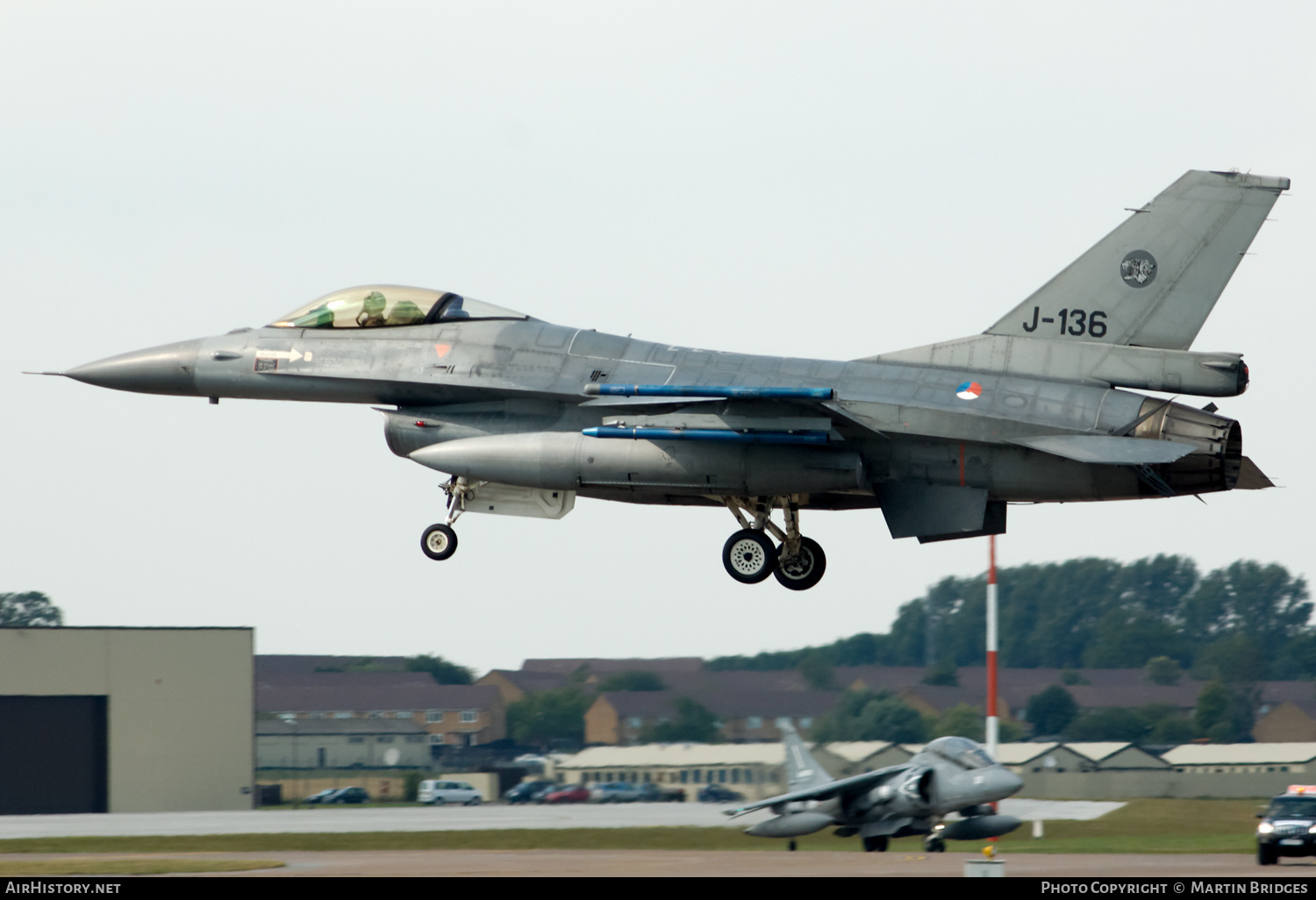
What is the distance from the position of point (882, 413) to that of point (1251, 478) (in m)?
4.71

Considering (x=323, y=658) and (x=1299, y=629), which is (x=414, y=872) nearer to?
(x=323, y=658)

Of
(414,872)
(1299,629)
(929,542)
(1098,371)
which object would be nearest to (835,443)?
(929,542)

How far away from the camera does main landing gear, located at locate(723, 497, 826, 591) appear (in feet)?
69.2

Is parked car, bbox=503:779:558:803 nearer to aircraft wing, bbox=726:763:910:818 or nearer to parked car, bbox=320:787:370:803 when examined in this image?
parked car, bbox=320:787:370:803

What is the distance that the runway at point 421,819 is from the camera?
43.6m

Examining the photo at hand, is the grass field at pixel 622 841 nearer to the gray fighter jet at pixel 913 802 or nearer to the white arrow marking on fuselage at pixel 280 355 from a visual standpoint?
the gray fighter jet at pixel 913 802

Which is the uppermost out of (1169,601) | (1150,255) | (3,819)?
(1150,255)

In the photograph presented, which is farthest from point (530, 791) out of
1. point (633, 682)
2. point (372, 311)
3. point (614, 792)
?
point (372, 311)

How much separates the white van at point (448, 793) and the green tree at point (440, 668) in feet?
43.5

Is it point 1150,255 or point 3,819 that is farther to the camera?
point 3,819

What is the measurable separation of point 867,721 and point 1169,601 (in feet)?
142

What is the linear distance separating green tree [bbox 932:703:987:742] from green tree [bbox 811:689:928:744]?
36.4 inches

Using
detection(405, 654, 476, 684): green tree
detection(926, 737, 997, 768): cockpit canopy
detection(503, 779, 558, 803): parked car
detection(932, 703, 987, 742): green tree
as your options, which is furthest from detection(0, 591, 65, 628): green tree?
detection(926, 737, 997, 768): cockpit canopy

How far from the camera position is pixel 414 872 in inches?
1356
